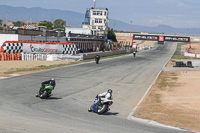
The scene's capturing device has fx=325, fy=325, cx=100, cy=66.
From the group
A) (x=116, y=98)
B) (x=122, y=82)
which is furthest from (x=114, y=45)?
(x=116, y=98)

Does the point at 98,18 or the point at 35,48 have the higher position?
the point at 98,18

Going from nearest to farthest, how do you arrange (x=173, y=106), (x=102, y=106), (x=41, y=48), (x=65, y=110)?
(x=102, y=106), (x=65, y=110), (x=173, y=106), (x=41, y=48)

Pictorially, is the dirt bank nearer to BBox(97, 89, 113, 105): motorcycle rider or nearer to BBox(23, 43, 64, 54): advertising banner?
BBox(97, 89, 113, 105): motorcycle rider

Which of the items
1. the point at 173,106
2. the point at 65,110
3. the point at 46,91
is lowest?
the point at 173,106

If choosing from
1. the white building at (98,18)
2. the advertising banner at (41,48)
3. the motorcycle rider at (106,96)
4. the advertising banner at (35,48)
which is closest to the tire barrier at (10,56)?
the advertising banner at (35,48)

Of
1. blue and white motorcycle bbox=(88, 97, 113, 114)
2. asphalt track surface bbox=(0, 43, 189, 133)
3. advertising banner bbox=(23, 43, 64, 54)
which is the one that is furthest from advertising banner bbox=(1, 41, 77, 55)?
blue and white motorcycle bbox=(88, 97, 113, 114)

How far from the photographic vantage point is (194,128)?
11781 millimetres

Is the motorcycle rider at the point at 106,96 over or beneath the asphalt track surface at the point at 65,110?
over

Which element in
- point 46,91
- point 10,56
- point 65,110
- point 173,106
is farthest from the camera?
point 10,56

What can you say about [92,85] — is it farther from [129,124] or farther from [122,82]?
[129,124]

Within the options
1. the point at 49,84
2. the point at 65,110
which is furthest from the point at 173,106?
the point at 49,84

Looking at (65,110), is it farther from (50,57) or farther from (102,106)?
(50,57)

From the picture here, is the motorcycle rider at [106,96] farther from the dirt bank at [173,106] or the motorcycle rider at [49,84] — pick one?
the motorcycle rider at [49,84]

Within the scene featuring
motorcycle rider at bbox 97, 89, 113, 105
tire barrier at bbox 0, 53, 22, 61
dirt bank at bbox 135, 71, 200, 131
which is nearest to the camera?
dirt bank at bbox 135, 71, 200, 131
